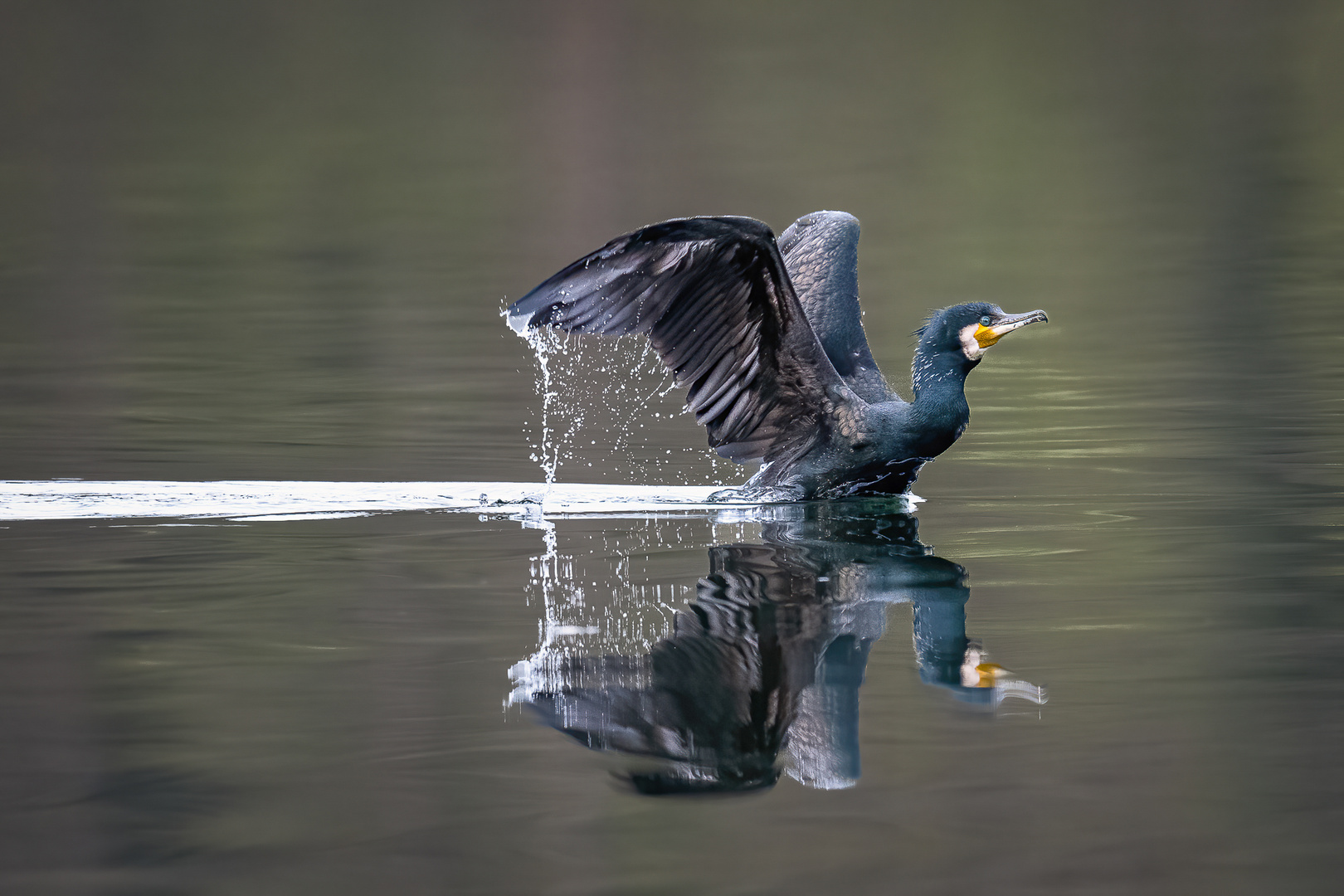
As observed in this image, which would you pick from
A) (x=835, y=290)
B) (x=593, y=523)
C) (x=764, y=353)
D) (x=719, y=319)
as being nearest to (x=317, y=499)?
(x=593, y=523)

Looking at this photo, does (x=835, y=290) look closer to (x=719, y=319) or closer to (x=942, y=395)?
(x=942, y=395)

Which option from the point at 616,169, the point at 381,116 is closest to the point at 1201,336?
the point at 616,169

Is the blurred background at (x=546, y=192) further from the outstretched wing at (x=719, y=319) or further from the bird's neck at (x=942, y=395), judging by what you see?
the bird's neck at (x=942, y=395)

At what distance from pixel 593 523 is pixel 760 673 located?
2381 mm

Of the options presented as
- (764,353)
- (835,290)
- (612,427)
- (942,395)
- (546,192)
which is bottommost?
(612,427)

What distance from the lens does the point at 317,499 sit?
7.64m

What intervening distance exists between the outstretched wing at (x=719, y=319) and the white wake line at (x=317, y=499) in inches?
14.8

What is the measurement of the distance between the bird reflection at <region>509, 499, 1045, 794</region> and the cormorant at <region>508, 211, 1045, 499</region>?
118 centimetres

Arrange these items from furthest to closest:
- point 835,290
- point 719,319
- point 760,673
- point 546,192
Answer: point 546,192, point 835,290, point 719,319, point 760,673

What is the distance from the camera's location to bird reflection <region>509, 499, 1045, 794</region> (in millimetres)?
4297

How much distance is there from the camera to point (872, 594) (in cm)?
588

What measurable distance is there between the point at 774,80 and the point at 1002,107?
5141mm

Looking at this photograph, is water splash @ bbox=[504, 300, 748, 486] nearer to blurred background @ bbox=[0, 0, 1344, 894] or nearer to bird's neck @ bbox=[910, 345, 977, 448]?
blurred background @ bbox=[0, 0, 1344, 894]

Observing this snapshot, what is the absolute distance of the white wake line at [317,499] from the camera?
7371mm
